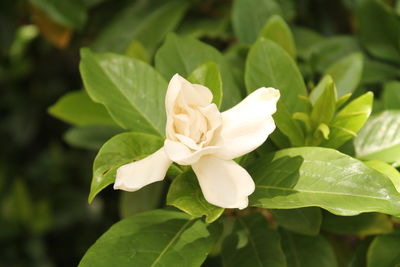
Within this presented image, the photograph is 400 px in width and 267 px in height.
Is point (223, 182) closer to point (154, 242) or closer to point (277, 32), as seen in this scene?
point (154, 242)

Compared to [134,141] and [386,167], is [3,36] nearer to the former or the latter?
[134,141]

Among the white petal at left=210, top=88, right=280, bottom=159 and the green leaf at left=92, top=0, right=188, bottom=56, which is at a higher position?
the white petal at left=210, top=88, right=280, bottom=159

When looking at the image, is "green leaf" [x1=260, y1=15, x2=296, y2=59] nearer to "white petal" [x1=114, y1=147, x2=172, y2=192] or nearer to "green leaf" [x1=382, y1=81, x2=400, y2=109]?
"green leaf" [x1=382, y1=81, x2=400, y2=109]

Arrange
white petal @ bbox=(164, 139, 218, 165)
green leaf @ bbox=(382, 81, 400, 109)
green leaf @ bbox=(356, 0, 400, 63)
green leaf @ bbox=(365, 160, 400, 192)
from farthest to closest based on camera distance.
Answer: green leaf @ bbox=(356, 0, 400, 63)
green leaf @ bbox=(382, 81, 400, 109)
green leaf @ bbox=(365, 160, 400, 192)
white petal @ bbox=(164, 139, 218, 165)

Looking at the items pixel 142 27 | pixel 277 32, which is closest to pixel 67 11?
pixel 142 27

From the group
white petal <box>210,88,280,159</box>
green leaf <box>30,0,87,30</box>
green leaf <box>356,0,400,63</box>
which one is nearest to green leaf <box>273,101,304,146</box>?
white petal <box>210,88,280,159</box>

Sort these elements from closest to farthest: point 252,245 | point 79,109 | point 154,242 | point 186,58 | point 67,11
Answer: point 154,242 < point 252,245 < point 186,58 < point 79,109 < point 67,11

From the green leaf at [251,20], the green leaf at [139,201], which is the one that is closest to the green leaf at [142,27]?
the green leaf at [251,20]
